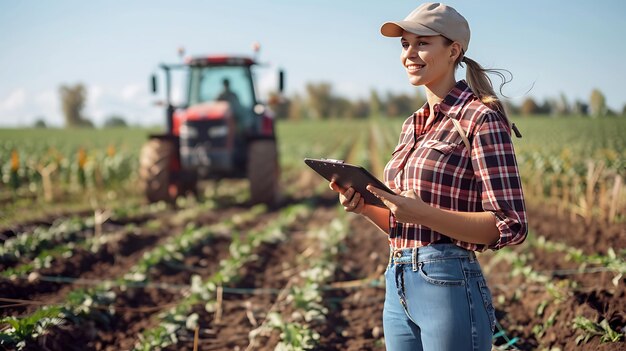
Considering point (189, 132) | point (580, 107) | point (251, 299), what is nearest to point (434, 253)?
point (251, 299)

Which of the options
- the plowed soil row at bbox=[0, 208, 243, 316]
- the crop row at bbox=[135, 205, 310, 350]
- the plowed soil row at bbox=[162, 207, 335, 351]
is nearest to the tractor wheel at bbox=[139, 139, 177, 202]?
the plowed soil row at bbox=[0, 208, 243, 316]

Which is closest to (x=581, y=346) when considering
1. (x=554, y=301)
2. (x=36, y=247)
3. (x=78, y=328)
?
(x=554, y=301)

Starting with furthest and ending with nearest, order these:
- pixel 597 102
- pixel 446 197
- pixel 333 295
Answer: pixel 597 102
pixel 333 295
pixel 446 197

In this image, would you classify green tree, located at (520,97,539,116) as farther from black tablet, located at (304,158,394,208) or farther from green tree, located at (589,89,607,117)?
black tablet, located at (304,158,394,208)

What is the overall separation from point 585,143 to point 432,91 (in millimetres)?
8185

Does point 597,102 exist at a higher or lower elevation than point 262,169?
higher

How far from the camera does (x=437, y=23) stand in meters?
1.88

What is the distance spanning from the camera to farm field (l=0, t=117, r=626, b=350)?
3928 millimetres

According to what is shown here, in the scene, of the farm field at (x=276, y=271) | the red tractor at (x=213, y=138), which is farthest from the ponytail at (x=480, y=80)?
the red tractor at (x=213, y=138)

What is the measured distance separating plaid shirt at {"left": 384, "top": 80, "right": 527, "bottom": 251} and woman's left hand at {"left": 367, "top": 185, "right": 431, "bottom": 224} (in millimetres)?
123

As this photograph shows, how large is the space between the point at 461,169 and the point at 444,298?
1.33ft

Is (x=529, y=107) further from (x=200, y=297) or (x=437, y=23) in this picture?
(x=437, y=23)

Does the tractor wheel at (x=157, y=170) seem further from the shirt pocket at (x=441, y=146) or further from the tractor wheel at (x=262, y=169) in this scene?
the shirt pocket at (x=441, y=146)

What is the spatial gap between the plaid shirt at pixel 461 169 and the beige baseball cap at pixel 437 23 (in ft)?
0.56
